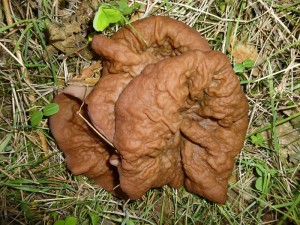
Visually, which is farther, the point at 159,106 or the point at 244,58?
the point at 244,58

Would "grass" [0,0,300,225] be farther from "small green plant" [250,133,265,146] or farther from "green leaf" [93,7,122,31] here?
"green leaf" [93,7,122,31]

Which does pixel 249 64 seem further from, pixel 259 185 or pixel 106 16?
pixel 106 16

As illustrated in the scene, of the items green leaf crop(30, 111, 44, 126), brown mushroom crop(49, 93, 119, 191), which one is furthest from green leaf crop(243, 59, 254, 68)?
green leaf crop(30, 111, 44, 126)

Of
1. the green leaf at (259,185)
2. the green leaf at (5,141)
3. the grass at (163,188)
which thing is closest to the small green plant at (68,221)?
the grass at (163,188)

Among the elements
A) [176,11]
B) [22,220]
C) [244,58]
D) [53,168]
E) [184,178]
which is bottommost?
[22,220]

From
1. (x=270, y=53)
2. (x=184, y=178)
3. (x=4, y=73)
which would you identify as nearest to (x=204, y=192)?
(x=184, y=178)

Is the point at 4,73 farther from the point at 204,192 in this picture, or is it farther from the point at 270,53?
the point at 270,53
